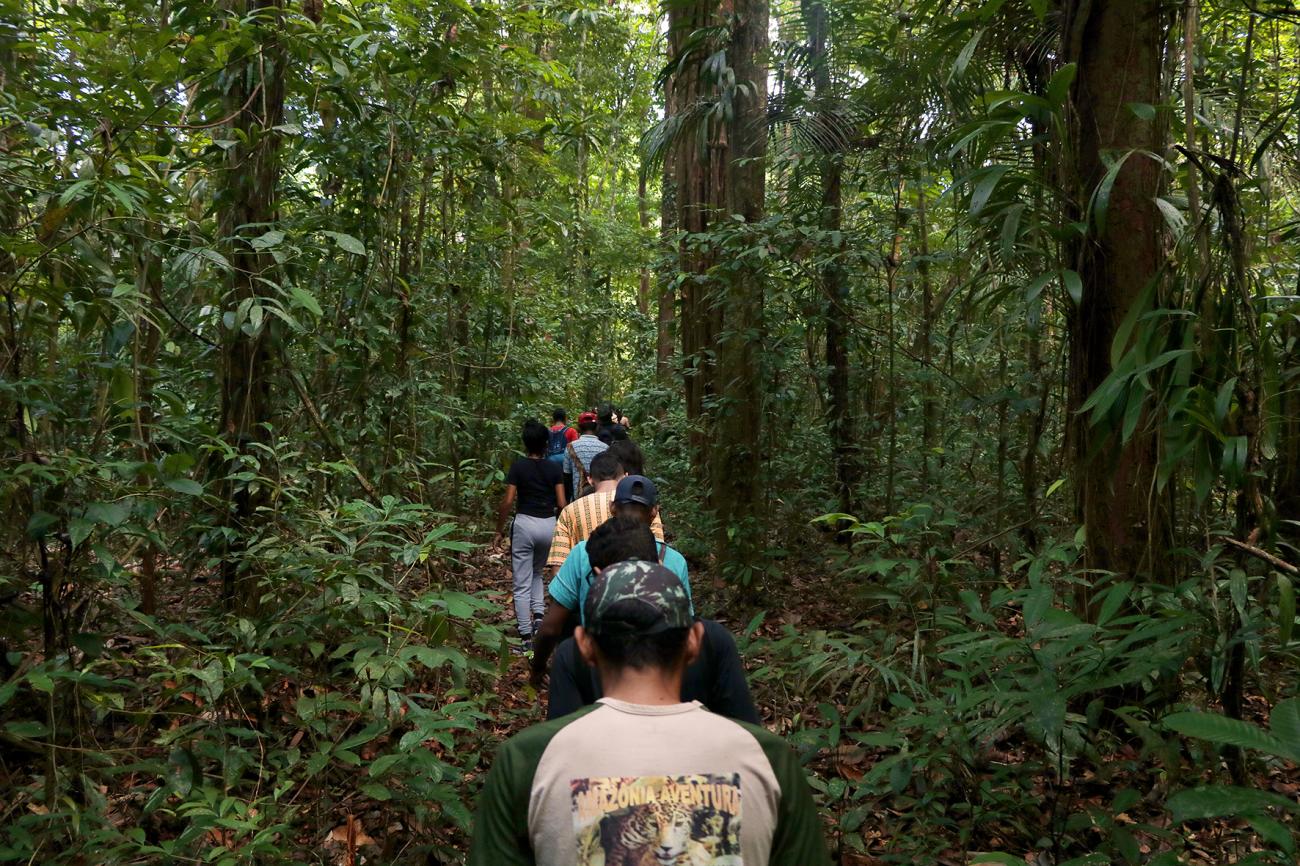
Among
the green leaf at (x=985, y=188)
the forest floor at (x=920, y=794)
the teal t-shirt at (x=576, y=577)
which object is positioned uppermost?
the green leaf at (x=985, y=188)

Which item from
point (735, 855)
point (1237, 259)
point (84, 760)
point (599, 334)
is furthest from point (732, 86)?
point (599, 334)

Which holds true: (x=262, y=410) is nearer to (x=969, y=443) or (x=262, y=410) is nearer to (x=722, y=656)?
(x=722, y=656)

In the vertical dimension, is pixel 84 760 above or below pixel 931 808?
above

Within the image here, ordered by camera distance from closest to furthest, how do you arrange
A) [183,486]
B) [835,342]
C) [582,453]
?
[183,486] < [835,342] < [582,453]

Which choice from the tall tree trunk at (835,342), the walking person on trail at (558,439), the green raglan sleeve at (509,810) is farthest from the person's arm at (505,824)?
the walking person on trail at (558,439)

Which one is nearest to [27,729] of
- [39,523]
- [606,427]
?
[39,523]

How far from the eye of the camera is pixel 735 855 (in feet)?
4.88

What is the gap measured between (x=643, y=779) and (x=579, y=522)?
2896mm

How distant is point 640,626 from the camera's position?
164 centimetres

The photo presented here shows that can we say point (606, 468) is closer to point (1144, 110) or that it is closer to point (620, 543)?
point (620, 543)

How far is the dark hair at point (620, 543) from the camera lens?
2782mm

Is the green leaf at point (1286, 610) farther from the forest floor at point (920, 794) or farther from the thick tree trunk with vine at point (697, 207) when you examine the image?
the thick tree trunk with vine at point (697, 207)

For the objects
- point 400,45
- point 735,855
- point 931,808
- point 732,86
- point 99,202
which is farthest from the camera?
point 732,86

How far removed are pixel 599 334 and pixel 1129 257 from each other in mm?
15819
